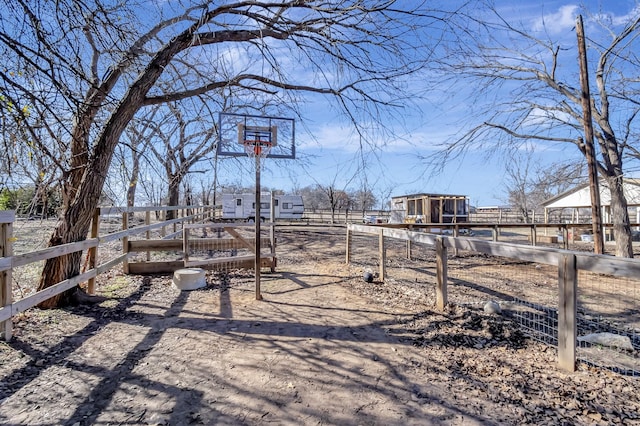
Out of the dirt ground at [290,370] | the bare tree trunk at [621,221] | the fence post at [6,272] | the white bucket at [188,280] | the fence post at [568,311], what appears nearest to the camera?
the dirt ground at [290,370]

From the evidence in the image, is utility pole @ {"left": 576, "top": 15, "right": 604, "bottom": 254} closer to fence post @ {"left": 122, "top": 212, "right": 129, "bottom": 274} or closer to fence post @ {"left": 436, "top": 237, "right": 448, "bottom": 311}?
fence post @ {"left": 436, "top": 237, "right": 448, "bottom": 311}

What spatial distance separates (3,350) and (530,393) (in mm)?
4353

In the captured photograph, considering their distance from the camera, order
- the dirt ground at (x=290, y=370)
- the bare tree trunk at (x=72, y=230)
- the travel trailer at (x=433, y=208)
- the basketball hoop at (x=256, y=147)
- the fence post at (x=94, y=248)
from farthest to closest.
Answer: the travel trailer at (x=433, y=208), the basketball hoop at (x=256, y=147), the fence post at (x=94, y=248), the bare tree trunk at (x=72, y=230), the dirt ground at (x=290, y=370)

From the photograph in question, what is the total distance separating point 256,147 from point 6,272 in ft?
10.9

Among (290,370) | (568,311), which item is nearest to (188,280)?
(290,370)

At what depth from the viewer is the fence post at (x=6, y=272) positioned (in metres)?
3.13

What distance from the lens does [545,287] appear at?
6613mm

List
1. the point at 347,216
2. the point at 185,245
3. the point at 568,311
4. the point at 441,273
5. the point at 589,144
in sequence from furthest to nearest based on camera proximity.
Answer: the point at 347,216
the point at 589,144
the point at 185,245
the point at 441,273
the point at 568,311

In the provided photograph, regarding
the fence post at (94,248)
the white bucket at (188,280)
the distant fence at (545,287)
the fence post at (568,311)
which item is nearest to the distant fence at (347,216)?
the distant fence at (545,287)

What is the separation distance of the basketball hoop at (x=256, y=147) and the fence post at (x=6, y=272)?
3.02 m

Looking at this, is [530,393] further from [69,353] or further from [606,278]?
[606,278]

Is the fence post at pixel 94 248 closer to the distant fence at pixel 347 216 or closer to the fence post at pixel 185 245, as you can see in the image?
the fence post at pixel 185 245

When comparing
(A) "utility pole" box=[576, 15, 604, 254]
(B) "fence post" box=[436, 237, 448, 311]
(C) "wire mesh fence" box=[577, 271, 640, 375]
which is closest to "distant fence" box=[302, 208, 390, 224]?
(A) "utility pole" box=[576, 15, 604, 254]

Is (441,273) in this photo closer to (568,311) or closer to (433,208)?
(568,311)
